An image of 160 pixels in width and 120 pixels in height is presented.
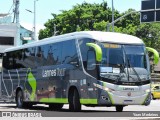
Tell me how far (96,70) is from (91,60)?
1.70ft

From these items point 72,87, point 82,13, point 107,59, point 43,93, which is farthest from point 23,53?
point 82,13

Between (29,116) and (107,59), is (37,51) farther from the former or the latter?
(29,116)

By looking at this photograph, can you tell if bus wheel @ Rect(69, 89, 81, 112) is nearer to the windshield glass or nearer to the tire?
the windshield glass

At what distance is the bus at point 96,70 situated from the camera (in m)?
19.2

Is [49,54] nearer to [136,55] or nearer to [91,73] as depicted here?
[91,73]

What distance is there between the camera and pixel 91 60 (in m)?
19.4

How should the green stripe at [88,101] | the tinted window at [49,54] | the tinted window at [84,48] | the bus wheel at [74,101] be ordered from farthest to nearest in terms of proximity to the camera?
the tinted window at [49,54], the bus wheel at [74,101], the tinted window at [84,48], the green stripe at [88,101]

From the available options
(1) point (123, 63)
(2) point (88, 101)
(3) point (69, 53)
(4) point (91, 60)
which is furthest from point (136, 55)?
(3) point (69, 53)

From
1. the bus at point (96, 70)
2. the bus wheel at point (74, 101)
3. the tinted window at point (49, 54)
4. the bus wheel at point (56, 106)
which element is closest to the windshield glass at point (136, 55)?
the bus at point (96, 70)

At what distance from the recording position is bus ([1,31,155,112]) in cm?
1920

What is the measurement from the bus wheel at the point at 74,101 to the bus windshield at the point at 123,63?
191 cm

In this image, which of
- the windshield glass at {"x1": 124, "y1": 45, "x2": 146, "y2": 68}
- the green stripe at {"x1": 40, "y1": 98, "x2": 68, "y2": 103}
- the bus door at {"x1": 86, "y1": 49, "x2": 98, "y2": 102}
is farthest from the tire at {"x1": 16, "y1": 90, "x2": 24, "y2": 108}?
the windshield glass at {"x1": 124, "y1": 45, "x2": 146, "y2": 68}

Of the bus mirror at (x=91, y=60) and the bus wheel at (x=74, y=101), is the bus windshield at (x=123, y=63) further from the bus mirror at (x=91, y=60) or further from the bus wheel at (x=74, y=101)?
the bus wheel at (x=74, y=101)

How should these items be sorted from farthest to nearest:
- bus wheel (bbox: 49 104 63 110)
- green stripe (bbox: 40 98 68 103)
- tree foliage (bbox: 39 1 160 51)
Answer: tree foliage (bbox: 39 1 160 51) < bus wheel (bbox: 49 104 63 110) < green stripe (bbox: 40 98 68 103)
